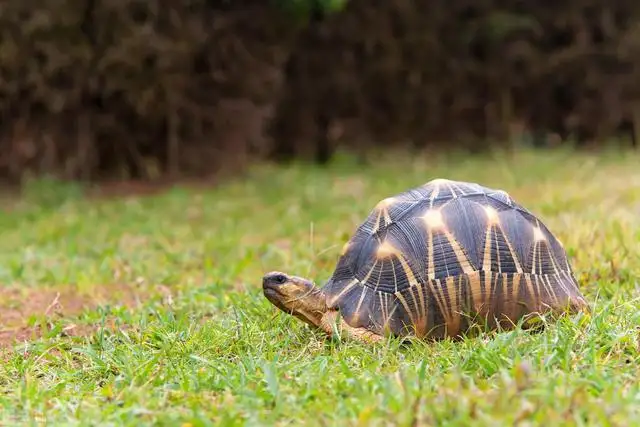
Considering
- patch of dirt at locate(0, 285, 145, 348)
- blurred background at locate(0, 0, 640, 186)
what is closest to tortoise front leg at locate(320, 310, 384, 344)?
patch of dirt at locate(0, 285, 145, 348)

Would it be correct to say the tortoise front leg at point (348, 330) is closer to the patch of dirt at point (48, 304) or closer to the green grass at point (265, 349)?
the green grass at point (265, 349)

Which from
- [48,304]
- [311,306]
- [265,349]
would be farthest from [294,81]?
[265,349]

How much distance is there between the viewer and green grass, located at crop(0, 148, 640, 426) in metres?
2.40

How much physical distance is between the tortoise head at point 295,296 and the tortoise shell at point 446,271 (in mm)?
66

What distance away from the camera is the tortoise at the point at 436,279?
10.3ft

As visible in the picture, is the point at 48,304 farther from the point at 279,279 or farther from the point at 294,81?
the point at 294,81

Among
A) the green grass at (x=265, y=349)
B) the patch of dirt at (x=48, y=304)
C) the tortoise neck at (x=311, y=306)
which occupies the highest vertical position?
the tortoise neck at (x=311, y=306)

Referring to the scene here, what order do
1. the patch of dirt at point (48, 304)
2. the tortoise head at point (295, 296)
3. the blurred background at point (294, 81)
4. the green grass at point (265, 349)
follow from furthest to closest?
1. the blurred background at point (294, 81)
2. the patch of dirt at point (48, 304)
3. the tortoise head at point (295, 296)
4. the green grass at point (265, 349)

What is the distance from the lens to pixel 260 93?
1005 centimetres

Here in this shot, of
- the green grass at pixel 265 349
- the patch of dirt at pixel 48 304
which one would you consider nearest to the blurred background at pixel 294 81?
the green grass at pixel 265 349

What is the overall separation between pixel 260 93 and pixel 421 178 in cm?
242

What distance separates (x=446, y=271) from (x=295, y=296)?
2.01 feet

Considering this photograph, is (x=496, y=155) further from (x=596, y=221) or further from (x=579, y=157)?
(x=596, y=221)

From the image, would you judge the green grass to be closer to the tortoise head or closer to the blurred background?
the tortoise head
